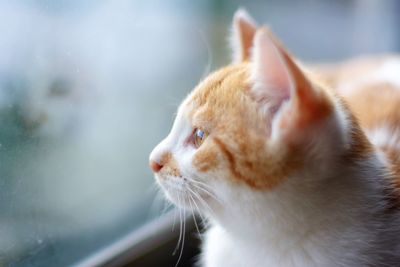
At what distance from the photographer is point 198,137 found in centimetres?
77

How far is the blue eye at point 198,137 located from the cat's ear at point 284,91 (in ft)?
0.36

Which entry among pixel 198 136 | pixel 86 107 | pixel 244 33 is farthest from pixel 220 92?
pixel 86 107

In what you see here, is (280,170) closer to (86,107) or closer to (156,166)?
(156,166)

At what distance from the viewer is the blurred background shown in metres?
0.79

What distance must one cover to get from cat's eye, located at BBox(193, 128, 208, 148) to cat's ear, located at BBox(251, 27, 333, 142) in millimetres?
108

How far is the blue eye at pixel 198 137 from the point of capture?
76 centimetres

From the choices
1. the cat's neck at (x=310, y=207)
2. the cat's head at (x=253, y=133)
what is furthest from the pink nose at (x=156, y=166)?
the cat's neck at (x=310, y=207)

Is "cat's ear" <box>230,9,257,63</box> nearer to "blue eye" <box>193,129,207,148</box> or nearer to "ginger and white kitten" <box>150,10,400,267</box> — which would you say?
"ginger and white kitten" <box>150,10,400,267</box>

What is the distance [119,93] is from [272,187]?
0.51m

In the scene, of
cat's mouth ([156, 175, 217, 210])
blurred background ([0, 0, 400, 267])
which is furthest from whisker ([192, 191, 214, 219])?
blurred background ([0, 0, 400, 267])

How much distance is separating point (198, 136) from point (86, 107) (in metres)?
0.30

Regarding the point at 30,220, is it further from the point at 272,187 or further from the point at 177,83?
the point at 177,83

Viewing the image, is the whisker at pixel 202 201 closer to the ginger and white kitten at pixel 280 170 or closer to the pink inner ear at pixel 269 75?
the ginger and white kitten at pixel 280 170

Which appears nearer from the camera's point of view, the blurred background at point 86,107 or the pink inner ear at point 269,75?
the pink inner ear at point 269,75
